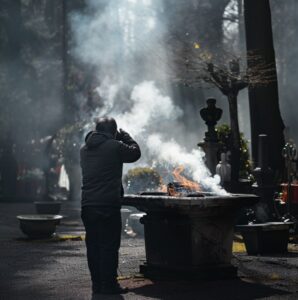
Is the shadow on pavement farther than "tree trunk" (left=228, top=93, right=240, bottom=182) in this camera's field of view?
No

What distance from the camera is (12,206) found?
24.8 meters

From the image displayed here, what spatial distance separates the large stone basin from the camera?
28.0ft

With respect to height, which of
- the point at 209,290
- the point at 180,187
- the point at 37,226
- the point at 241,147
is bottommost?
the point at 209,290

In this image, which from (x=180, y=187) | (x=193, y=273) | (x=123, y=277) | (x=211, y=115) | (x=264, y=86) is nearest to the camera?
(x=193, y=273)

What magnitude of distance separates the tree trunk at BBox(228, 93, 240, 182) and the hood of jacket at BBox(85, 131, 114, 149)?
991 centimetres

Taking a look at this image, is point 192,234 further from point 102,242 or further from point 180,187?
point 102,242

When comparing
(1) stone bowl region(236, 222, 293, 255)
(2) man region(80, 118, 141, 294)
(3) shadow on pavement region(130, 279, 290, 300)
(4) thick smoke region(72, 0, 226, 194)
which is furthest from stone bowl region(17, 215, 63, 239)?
(4) thick smoke region(72, 0, 226, 194)

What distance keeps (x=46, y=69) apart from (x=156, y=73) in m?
7.88

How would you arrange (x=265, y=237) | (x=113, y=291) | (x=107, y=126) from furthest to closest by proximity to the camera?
(x=265, y=237), (x=107, y=126), (x=113, y=291)

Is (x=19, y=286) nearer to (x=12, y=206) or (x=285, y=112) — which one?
(x=12, y=206)

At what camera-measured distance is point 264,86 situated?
1920 centimetres

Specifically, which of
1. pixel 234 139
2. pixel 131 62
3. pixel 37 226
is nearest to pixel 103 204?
pixel 37 226

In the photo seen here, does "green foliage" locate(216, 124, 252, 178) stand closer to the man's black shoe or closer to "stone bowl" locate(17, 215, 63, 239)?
"stone bowl" locate(17, 215, 63, 239)

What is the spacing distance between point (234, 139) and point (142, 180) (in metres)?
2.85
